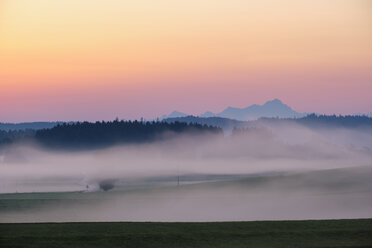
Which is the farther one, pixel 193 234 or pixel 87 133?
pixel 87 133

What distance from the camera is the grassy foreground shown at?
25.8m

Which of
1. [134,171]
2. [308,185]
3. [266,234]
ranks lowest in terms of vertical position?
[266,234]

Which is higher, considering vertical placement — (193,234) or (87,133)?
(87,133)

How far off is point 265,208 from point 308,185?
22750 millimetres

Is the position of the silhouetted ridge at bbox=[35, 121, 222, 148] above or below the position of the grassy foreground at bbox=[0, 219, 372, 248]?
above

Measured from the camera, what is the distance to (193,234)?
91.1ft

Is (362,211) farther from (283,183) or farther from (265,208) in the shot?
(283,183)

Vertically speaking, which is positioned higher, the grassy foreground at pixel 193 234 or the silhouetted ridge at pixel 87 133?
the silhouetted ridge at pixel 87 133

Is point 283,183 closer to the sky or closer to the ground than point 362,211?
closer to the sky

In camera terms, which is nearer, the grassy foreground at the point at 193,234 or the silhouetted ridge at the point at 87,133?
the grassy foreground at the point at 193,234

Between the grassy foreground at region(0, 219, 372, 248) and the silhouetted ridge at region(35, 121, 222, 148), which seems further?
the silhouetted ridge at region(35, 121, 222, 148)

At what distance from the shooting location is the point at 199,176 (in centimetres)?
17188

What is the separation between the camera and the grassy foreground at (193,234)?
25797 millimetres

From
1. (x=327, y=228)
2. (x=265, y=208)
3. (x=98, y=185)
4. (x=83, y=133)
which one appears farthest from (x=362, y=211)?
(x=83, y=133)
